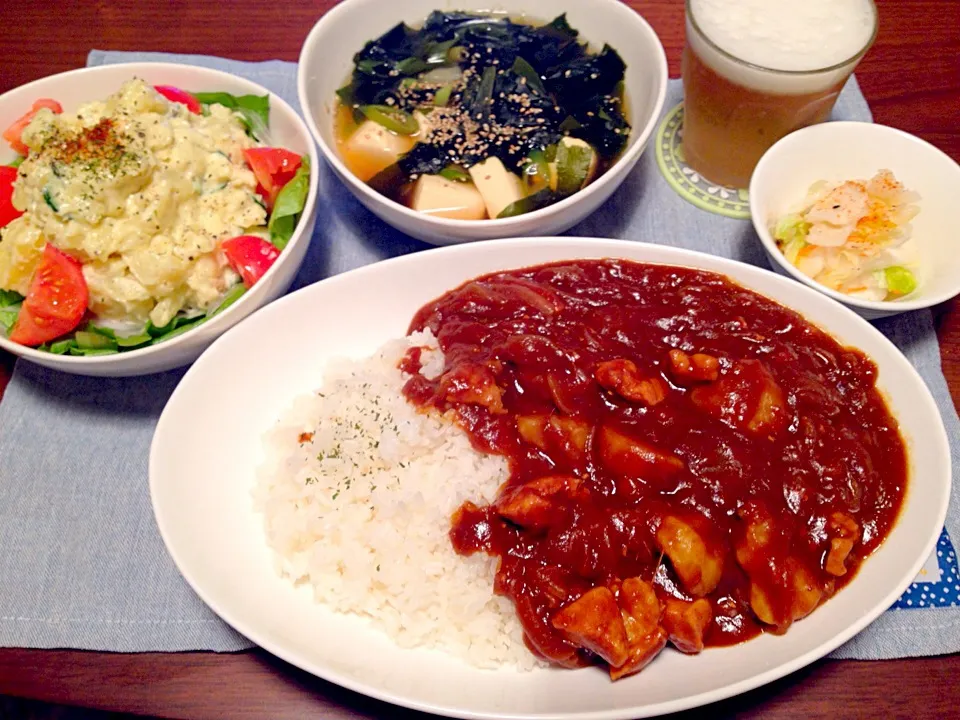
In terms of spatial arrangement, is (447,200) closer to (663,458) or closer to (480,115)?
(480,115)

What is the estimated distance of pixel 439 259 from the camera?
2846mm

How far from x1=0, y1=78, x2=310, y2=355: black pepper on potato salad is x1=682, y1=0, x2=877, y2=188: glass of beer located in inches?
74.4

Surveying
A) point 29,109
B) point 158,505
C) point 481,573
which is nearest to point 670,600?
point 481,573

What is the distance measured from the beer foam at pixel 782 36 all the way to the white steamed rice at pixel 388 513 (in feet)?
5.95

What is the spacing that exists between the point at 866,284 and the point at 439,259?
1806 millimetres

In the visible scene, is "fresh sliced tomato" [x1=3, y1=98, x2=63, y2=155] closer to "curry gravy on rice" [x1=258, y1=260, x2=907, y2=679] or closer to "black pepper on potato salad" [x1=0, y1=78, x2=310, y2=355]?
"black pepper on potato salad" [x1=0, y1=78, x2=310, y2=355]

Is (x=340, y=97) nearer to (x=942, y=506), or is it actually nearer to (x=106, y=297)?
(x=106, y=297)

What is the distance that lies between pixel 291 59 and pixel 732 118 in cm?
242

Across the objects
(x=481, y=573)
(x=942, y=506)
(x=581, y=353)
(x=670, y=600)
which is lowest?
(x=481, y=573)

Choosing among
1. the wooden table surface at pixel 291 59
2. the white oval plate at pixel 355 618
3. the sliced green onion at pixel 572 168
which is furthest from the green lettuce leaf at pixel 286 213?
the wooden table surface at pixel 291 59

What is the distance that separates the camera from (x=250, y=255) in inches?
108

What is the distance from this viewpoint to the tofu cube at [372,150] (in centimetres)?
330

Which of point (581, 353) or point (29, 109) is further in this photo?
point (29, 109)

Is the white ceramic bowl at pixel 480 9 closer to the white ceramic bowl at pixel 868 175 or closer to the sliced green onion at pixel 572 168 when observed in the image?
the sliced green onion at pixel 572 168
